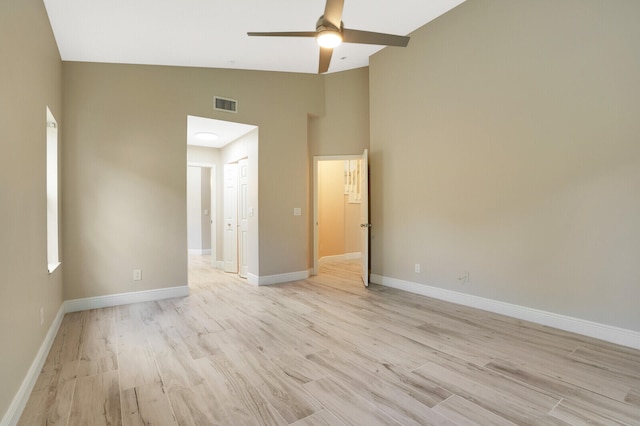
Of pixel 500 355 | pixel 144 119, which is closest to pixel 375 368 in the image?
pixel 500 355

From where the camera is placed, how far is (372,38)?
2.73 metres

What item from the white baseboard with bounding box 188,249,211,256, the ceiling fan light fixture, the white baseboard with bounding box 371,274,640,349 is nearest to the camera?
the ceiling fan light fixture

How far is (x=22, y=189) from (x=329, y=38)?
2493 millimetres

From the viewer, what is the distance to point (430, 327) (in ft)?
10.6

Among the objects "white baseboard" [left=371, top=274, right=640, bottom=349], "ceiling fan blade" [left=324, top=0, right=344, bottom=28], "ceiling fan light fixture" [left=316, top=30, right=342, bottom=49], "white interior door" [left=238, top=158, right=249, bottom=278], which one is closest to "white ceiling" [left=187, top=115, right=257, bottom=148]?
"white interior door" [left=238, top=158, right=249, bottom=278]

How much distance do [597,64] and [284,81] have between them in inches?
158

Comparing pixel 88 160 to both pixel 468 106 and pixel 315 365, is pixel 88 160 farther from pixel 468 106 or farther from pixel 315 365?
pixel 468 106

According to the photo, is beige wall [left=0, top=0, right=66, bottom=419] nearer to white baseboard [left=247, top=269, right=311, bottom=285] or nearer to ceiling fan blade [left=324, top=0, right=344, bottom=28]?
ceiling fan blade [left=324, top=0, right=344, bottom=28]

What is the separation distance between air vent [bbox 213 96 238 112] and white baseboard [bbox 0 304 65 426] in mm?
3264

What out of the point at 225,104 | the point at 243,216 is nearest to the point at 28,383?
the point at 243,216

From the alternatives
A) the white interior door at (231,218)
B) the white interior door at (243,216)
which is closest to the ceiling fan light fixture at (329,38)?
the white interior door at (243,216)

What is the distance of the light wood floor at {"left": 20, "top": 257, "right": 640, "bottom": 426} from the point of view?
1.88 meters

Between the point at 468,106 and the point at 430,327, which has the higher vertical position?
the point at 468,106

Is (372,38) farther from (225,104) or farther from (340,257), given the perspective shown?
(340,257)
